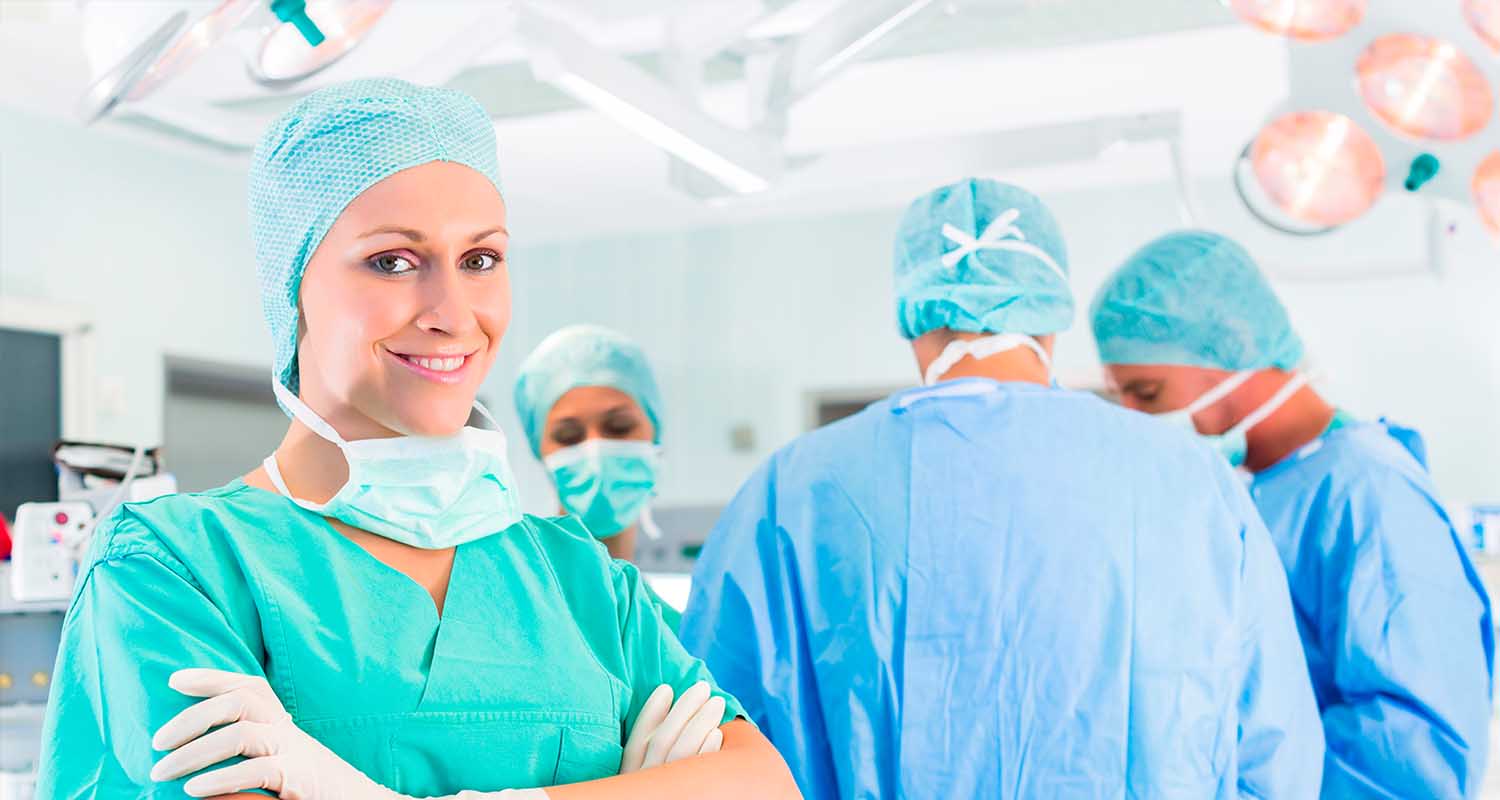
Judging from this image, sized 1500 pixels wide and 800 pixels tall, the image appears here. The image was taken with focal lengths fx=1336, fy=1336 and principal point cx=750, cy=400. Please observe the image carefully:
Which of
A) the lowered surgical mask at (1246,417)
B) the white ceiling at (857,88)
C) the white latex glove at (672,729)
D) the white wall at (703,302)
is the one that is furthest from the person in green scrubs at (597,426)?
the white wall at (703,302)

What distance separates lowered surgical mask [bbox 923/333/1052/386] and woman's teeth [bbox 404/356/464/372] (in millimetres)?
775

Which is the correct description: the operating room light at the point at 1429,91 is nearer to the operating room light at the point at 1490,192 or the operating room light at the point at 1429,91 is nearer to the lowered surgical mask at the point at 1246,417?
the operating room light at the point at 1490,192

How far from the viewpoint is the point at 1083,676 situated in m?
1.36

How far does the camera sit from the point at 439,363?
0.90 m

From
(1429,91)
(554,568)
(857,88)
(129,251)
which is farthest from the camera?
(129,251)

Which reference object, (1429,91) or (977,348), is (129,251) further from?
(1429,91)

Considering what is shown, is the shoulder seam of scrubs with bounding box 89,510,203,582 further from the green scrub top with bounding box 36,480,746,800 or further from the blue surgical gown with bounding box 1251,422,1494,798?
the blue surgical gown with bounding box 1251,422,1494,798

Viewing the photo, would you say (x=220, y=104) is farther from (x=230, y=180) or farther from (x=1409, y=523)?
(x=1409, y=523)

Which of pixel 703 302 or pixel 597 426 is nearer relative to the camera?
pixel 597 426

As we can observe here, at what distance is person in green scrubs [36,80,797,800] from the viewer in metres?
0.77

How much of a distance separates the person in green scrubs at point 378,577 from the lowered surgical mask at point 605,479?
4.12 ft

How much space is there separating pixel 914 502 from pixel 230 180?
3.76m

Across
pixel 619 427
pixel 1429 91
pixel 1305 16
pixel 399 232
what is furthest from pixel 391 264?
pixel 619 427

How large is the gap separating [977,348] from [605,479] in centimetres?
90
